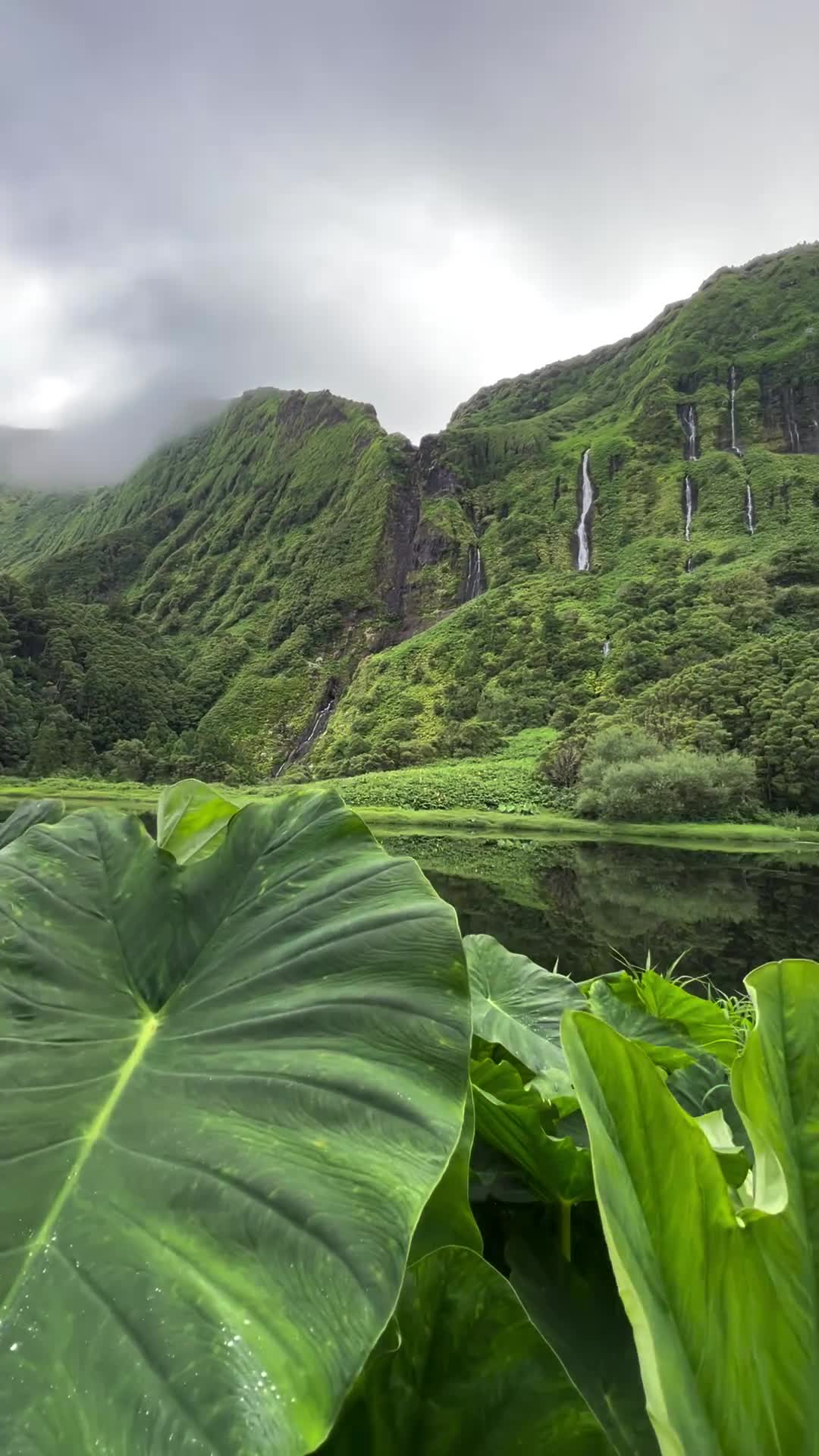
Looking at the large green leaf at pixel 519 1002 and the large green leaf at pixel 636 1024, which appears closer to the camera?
the large green leaf at pixel 519 1002

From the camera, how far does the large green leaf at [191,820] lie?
3.02ft

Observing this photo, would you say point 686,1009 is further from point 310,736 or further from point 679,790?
point 310,736

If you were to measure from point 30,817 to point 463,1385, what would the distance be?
77cm

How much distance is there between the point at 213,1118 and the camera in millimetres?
442

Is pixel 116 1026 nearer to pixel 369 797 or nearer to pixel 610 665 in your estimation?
pixel 369 797

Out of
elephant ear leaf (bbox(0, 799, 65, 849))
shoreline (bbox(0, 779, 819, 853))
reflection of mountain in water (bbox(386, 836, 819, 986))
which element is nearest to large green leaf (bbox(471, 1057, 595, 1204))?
elephant ear leaf (bbox(0, 799, 65, 849))

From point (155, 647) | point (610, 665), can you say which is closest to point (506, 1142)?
point (610, 665)

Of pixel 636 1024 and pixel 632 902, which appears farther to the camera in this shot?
pixel 632 902

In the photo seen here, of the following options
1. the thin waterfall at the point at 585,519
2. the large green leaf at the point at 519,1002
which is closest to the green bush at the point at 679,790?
the large green leaf at the point at 519,1002

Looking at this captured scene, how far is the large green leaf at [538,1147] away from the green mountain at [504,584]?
91.1 feet

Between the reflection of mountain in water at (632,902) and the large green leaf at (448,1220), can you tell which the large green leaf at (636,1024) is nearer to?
the large green leaf at (448,1220)

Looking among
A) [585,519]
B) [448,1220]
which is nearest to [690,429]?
[585,519]

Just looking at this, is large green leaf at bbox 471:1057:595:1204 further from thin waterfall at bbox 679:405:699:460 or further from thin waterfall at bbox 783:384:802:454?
thin waterfall at bbox 783:384:802:454

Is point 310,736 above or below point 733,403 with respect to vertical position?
below
